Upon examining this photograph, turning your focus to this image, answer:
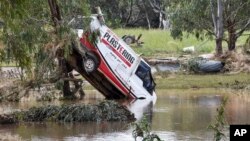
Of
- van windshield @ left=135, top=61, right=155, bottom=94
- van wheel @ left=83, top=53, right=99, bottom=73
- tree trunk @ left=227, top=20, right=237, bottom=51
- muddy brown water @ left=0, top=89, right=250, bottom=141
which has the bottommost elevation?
muddy brown water @ left=0, top=89, right=250, bottom=141

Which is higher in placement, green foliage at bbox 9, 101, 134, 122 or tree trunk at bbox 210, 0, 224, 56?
tree trunk at bbox 210, 0, 224, 56

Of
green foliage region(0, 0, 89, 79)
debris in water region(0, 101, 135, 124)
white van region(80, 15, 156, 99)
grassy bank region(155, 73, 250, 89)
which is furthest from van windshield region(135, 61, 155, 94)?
debris in water region(0, 101, 135, 124)

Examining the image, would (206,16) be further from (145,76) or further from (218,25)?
(145,76)

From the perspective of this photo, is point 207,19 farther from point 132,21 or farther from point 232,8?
point 132,21

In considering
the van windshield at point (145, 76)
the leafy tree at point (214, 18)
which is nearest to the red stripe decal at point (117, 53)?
the van windshield at point (145, 76)

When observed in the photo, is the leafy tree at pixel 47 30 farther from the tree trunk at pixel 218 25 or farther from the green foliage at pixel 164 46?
the green foliage at pixel 164 46

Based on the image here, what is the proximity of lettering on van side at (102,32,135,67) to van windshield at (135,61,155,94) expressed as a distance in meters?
0.48

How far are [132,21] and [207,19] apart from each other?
107ft

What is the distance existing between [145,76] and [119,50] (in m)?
1.34

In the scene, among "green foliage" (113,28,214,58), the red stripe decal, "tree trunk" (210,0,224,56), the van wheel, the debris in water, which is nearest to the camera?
the debris in water

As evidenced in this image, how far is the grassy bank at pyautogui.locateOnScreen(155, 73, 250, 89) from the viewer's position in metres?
30.0

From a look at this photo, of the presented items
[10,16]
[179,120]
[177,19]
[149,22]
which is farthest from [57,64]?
[149,22]

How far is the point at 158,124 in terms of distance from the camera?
18562mm

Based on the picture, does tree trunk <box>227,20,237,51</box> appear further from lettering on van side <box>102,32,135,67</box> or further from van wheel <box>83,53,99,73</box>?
van wheel <box>83,53,99,73</box>
